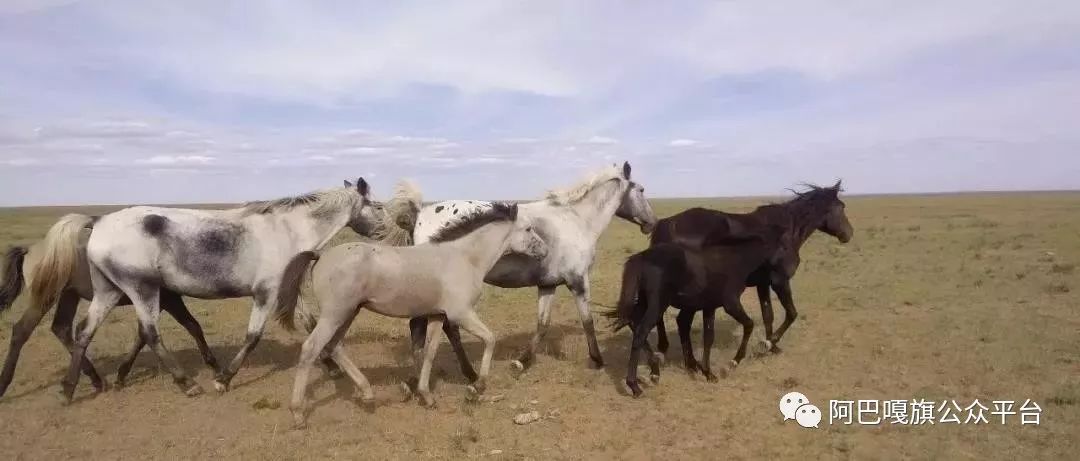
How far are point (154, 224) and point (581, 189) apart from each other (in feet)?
15.1

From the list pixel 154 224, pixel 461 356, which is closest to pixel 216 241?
pixel 154 224

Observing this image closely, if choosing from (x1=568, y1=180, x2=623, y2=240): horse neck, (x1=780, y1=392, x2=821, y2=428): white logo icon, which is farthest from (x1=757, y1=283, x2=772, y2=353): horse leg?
(x1=568, y1=180, x2=623, y2=240): horse neck

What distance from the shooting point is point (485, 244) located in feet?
20.7

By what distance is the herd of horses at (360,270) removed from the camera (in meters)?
5.82

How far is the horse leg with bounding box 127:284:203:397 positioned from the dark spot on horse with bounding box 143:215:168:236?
1.71 feet

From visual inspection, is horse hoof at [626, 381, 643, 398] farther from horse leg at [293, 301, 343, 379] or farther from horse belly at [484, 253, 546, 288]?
horse leg at [293, 301, 343, 379]

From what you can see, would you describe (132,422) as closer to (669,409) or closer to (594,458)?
(594,458)

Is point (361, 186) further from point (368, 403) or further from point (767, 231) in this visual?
point (767, 231)

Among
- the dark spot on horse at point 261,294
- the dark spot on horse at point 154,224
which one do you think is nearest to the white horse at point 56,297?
the dark spot on horse at point 154,224

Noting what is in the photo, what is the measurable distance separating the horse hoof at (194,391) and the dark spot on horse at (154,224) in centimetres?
159

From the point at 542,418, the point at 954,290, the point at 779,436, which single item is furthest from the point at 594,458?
the point at 954,290

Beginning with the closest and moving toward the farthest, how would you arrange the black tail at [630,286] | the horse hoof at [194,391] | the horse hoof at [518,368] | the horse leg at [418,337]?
the black tail at [630,286]
the horse hoof at [194,391]
the horse leg at [418,337]
the horse hoof at [518,368]

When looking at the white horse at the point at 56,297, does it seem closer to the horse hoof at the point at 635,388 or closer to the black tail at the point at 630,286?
the black tail at the point at 630,286

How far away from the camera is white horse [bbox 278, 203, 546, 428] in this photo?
5.56 metres
